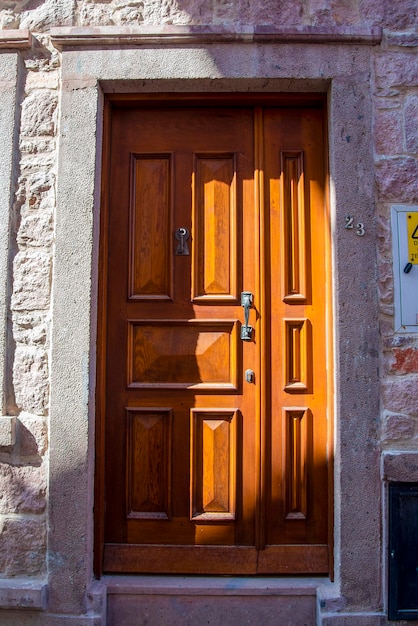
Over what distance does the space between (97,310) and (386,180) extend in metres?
1.74

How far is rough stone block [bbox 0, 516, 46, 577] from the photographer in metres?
2.89

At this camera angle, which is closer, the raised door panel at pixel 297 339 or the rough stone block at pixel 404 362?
the rough stone block at pixel 404 362

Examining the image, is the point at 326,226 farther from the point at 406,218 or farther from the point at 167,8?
the point at 167,8

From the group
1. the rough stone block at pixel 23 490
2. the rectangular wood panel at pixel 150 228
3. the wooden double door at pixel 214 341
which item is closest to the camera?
the rough stone block at pixel 23 490

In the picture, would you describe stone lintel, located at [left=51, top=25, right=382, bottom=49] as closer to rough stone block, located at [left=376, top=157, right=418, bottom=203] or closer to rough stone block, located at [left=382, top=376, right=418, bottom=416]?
rough stone block, located at [left=376, top=157, right=418, bottom=203]

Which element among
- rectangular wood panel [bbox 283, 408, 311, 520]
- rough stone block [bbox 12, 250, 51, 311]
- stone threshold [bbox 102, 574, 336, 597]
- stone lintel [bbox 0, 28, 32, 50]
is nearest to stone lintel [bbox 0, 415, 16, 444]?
rough stone block [bbox 12, 250, 51, 311]

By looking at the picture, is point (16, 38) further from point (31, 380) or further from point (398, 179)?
point (398, 179)

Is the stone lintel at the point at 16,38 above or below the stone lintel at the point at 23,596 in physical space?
above

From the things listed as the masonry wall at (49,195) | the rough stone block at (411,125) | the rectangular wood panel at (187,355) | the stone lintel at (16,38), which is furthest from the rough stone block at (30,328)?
the rough stone block at (411,125)

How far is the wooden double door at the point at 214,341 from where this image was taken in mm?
3031

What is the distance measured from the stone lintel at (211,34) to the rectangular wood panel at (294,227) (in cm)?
62

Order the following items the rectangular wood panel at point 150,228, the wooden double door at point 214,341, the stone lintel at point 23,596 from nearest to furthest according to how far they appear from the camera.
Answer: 1. the stone lintel at point 23,596
2. the wooden double door at point 214,341
3. the rectangular wood panel at point 150,228

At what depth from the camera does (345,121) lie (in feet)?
9.71

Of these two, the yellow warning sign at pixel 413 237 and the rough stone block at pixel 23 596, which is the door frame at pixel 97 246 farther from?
the yellow warning sign at pixel 413 237
